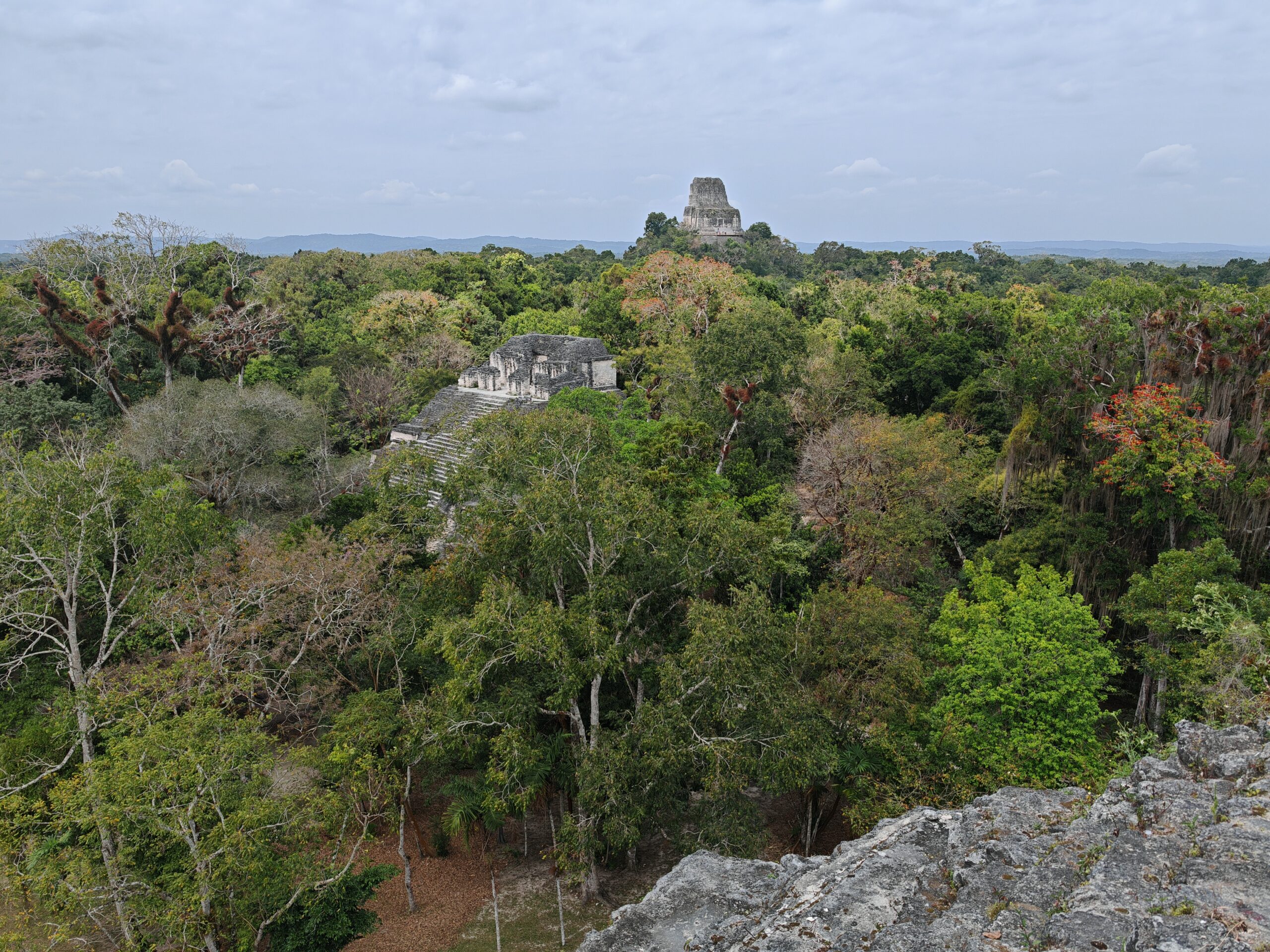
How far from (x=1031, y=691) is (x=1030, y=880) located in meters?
6.37

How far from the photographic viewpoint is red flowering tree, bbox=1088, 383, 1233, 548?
40.2ft

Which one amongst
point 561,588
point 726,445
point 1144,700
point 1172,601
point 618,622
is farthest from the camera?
point 726,445

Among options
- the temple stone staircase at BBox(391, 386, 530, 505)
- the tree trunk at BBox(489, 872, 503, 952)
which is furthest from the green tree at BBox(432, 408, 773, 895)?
the temple stone staircase at BBox(391, 386, 530, 505)

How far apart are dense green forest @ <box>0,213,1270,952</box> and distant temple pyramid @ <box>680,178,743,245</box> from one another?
2246 inches

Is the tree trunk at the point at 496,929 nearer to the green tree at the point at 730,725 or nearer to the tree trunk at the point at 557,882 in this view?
the tree trunk at the point at 557,882

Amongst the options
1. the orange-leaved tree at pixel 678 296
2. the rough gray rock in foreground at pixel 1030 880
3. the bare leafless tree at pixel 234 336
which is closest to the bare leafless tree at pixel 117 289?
the bare leafless tree at pixel 234 336

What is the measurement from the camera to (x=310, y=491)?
20.9 metres

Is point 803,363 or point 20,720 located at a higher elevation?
point 803,363

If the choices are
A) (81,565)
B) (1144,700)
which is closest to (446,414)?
(81,565)

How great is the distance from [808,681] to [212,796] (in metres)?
8.82

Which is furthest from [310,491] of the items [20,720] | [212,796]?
[212,796]

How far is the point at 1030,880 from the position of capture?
16.0ft

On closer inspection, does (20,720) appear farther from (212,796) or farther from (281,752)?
(212,796)

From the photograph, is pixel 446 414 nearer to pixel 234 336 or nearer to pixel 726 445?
pixel 234 336
